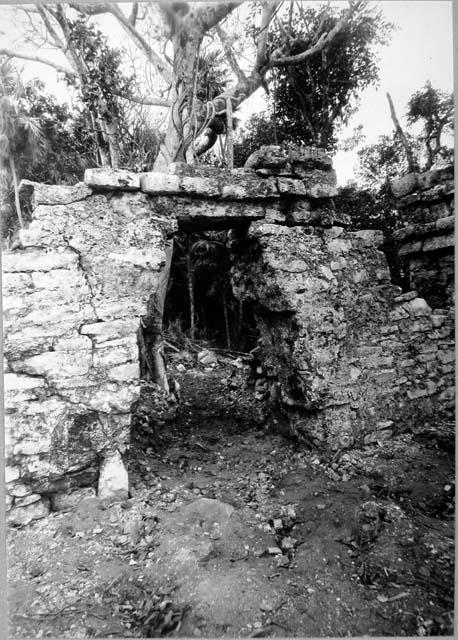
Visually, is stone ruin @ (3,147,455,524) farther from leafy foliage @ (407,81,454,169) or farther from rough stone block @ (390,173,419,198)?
rough stone block @ (390,173,419,198)

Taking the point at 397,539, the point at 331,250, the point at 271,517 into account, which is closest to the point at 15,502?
the point at 271,517

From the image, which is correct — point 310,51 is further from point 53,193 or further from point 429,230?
point 53,193

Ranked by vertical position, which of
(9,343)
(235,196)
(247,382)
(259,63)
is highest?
(259,63)

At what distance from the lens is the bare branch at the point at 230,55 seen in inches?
218

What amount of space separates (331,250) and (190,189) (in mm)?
1288

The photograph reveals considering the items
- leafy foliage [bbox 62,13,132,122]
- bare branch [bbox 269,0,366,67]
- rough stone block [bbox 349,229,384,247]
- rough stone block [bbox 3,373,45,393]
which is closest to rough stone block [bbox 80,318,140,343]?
rough stone block [bbox 3,373,45,393]

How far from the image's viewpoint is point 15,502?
2.11 meters

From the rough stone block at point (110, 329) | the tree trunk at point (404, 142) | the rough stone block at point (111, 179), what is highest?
the tree trunk at point (404, 142)

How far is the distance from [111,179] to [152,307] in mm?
1006

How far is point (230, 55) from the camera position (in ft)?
20.6

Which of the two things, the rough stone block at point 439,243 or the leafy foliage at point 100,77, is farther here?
the leafy foliage at point 100,77

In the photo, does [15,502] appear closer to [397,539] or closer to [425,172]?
[397,539]

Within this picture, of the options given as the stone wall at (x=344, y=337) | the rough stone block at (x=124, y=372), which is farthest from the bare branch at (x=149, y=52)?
the rough stone block at (x=124, y=372)

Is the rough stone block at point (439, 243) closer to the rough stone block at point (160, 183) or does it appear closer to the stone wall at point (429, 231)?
the stone wall at point (429, 231)
